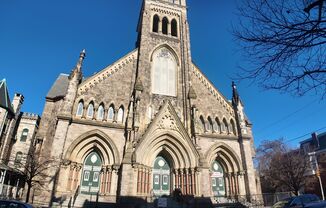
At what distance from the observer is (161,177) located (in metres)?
18.9

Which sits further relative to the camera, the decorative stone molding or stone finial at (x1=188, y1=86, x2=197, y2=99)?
stone finial at (x1=188, y1=86, x2=197, y2=99)

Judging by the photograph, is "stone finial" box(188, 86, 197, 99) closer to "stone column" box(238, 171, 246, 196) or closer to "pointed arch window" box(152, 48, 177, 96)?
"pointed arch window" box(152, 48, 177, 96)

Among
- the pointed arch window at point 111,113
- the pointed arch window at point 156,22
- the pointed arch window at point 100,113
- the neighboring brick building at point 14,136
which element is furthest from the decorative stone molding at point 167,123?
the neighboring brick building at point 14,136

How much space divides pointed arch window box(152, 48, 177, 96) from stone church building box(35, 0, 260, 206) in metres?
0.10

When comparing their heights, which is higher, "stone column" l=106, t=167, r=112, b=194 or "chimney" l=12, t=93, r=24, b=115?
"chimney" l=12, t=93, r=24, b=115

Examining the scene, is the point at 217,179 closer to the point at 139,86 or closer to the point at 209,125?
the point at 209,125

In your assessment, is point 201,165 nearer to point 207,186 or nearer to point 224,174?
point 207,186

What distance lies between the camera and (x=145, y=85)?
2120 cm

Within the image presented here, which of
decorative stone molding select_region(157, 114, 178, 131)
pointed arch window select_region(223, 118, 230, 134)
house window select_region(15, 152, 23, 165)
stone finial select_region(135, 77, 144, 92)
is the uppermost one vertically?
stone finial select_region(135, 77, 144, 92)

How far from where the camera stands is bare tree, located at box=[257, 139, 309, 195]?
87.2ft

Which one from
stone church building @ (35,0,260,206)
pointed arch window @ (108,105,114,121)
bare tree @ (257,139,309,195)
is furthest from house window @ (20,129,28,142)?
bare tree @ (257,139,309,195)

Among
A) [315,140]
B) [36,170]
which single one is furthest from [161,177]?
[315,140]

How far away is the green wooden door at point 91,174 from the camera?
17078mm

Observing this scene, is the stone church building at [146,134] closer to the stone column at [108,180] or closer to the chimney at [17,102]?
the stone column at [108,180]
